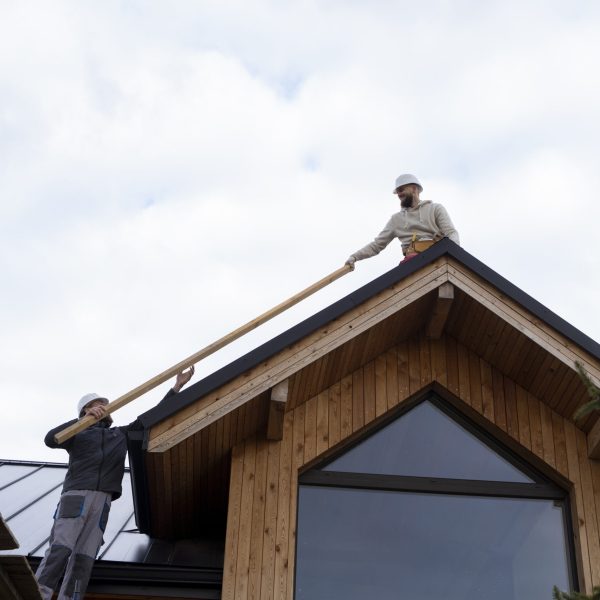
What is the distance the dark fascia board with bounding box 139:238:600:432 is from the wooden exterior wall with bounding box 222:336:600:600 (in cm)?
74

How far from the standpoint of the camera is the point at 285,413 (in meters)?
7.63

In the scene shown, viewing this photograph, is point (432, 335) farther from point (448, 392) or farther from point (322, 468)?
point (322, 468)

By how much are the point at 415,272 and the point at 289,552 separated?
99.7 inches

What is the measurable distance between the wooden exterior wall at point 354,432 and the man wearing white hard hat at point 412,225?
1.21 metres

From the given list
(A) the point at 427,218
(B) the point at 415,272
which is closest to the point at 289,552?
(B) the point at 415,272

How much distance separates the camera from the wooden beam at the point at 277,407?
7.11 meters

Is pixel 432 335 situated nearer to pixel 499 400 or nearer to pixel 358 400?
pixel 499 400

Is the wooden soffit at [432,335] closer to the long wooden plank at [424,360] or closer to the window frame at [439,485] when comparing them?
the long wooden plank at [424,360]

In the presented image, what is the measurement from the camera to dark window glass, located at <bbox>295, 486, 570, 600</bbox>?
6.82 metres

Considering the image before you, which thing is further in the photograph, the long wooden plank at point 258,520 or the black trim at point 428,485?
the black trim at point 428,485

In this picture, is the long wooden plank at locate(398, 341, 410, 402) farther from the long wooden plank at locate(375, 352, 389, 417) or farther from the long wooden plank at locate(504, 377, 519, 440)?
the long wooden plank at locate(504, 377, 519, 440)

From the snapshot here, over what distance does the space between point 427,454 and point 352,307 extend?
4.57 feet

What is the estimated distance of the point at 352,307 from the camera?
7434 mm

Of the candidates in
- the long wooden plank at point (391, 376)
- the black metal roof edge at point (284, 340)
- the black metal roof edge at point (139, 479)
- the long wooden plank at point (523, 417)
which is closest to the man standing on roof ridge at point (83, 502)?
the black metal roof edge at point (139, 479)
